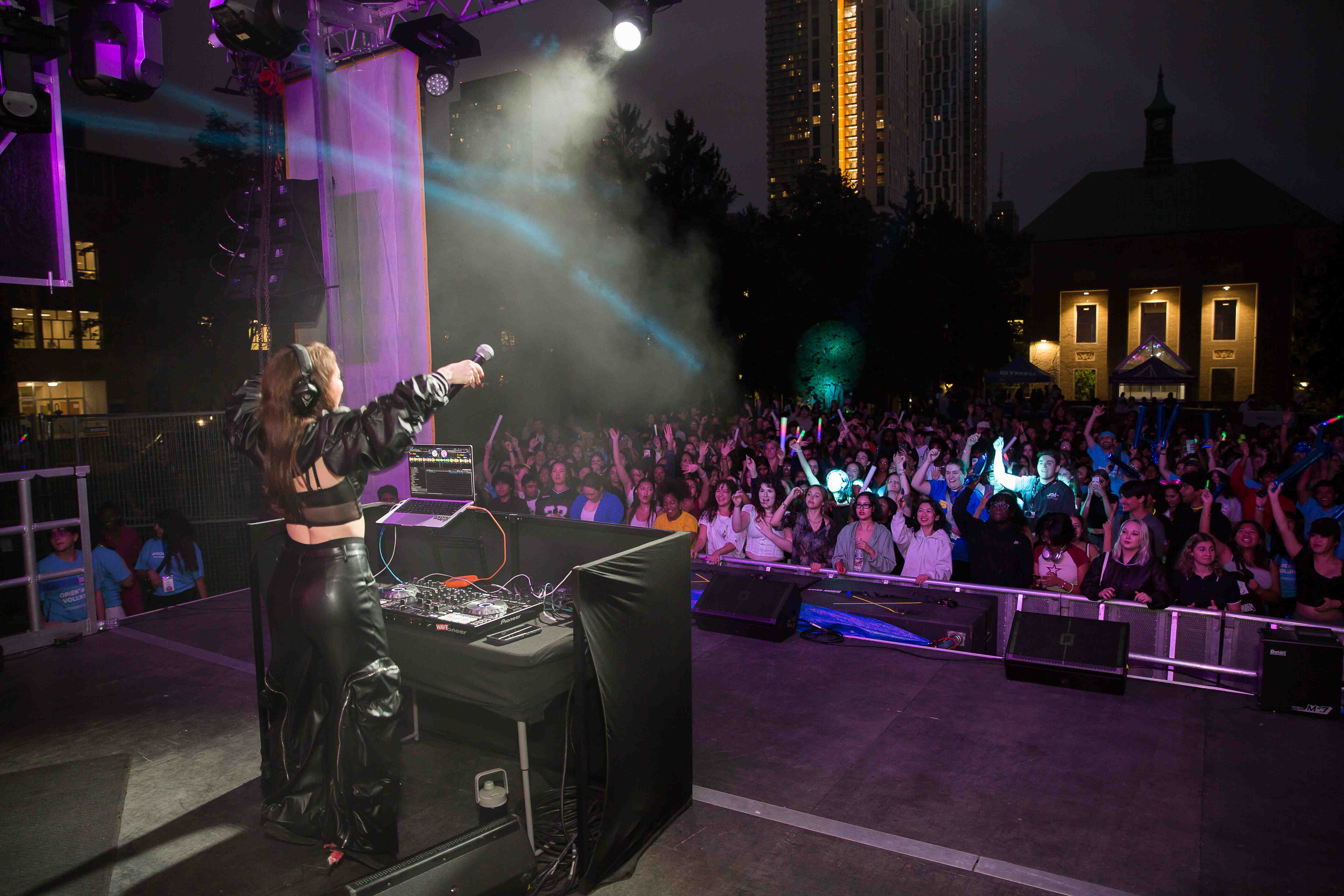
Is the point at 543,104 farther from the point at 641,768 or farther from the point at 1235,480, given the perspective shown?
the point at 641,768

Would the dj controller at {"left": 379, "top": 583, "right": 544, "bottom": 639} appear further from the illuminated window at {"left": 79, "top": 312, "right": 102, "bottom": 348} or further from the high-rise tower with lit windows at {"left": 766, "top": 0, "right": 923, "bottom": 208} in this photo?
the high-rise tower with lit windows at {"left": 766, "top": 0, "right": 923, "bottom": 208}

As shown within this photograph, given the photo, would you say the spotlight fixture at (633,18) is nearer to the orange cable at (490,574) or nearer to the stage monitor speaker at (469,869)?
the orange cable at (490,574)

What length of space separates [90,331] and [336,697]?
29421 mm

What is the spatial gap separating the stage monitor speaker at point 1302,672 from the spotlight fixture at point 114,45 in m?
7.31

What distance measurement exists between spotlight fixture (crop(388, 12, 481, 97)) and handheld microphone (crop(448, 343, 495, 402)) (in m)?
4.26

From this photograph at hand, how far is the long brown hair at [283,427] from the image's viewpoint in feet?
9.42

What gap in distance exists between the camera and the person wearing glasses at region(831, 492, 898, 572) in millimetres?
5801

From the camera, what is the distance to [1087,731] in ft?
13.4

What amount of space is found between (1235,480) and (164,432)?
33.4 feet

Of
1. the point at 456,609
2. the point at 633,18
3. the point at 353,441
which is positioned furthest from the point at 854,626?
the point at 633,18

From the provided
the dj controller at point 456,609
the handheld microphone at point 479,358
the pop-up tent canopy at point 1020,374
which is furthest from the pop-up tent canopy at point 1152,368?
the handheld microphone at point 479,358

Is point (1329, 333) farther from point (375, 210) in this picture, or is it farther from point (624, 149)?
point (375, 210)

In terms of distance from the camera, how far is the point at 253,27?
4.95 m

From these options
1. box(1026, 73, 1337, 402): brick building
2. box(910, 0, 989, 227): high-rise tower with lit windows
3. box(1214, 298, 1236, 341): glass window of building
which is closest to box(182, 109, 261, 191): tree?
box(1026, 73, 1337, 402): brick building
